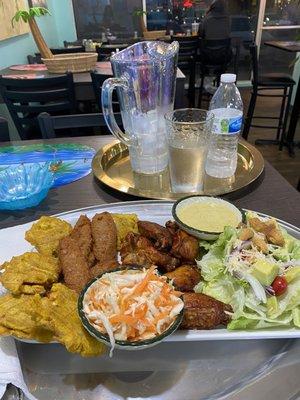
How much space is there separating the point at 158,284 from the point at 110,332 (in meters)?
0.12

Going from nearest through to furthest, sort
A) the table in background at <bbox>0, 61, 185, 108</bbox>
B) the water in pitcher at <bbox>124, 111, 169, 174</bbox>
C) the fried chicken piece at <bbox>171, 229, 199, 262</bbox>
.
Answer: the fried chicken piece at <bbox>171, 229, 199, 262</bbox> < the water in pitcher at <bbox>124, 111, 169, 174</bbox> < the table in background at <bbox>0, 61, 185, 108</bbox>

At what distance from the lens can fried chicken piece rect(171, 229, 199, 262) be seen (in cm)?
71

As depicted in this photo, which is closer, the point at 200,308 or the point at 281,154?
the point at 200,308

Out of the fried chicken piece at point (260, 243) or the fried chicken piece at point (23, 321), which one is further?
the fried chicken piece at point (260, 243)

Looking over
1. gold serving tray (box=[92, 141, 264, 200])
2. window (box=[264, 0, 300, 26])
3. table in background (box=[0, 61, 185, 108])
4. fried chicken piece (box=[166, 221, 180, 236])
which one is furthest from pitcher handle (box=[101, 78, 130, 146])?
window (box=[264, 0, 300, 26])

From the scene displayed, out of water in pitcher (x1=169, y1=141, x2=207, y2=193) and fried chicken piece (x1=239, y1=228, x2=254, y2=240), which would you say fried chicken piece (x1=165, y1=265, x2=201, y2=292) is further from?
water in pitcher (x1=169, y1=141, x2=207, y2=193)

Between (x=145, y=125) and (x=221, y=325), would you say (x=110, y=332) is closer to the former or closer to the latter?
(x=221, y=325)

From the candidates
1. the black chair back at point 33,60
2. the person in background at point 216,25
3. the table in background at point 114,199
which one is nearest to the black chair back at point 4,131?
the table in background at point 114,199

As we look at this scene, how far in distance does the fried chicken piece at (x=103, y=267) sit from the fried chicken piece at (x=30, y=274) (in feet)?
0.24

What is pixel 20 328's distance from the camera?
512 mm

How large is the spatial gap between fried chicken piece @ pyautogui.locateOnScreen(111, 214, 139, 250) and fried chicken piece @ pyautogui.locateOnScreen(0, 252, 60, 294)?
0.18 metres

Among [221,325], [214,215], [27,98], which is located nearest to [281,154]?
[27,98]

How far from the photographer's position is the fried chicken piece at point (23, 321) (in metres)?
0.51

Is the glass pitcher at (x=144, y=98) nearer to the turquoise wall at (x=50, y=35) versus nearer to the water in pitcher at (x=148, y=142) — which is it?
the water in pitcher at (x=148, y=142)
